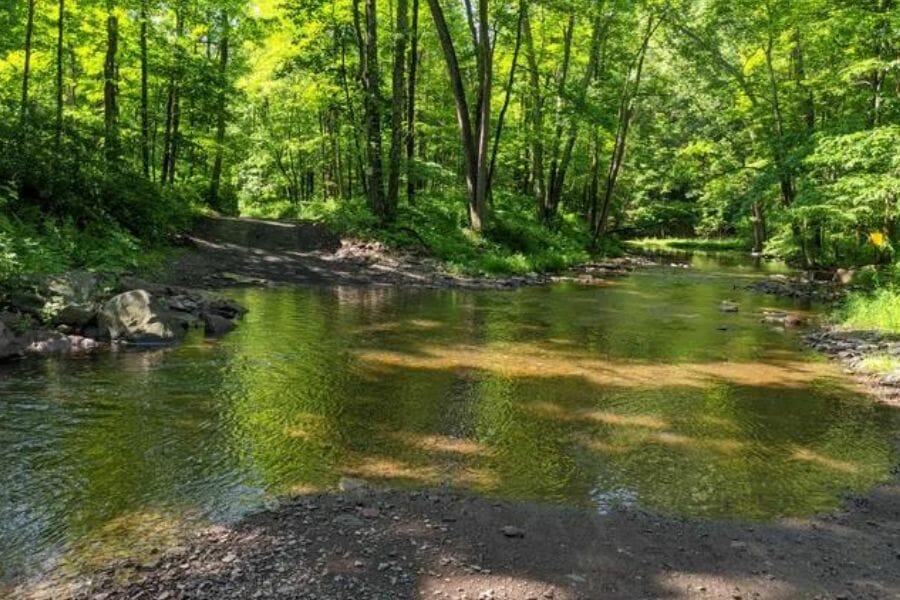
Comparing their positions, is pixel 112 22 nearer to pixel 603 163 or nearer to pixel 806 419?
pixel 806 419

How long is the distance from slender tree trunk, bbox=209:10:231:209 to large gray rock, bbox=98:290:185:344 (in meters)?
15.8

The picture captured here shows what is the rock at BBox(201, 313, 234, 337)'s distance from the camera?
1162 cm

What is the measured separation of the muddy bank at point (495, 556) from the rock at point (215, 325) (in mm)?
6893

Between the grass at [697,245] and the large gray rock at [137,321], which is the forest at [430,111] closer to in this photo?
the large gray rock at [137,321]

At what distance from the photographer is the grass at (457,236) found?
22.4 metres

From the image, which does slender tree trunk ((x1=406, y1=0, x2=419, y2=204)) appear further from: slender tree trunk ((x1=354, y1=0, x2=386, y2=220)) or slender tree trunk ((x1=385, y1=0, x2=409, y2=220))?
slender tree trunk ((x1=354, y1=0, x2=386, y2=220))

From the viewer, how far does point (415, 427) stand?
725 cm

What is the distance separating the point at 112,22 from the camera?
21.1 metres

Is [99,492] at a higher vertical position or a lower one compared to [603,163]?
lower

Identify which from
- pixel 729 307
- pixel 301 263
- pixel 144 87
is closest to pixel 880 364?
pixel 729 307

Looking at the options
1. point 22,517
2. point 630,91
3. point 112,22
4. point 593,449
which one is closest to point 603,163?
point 630,91

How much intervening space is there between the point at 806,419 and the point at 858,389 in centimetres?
191

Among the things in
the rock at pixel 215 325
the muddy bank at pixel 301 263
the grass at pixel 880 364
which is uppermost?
the muddy bank at pixel 301 263

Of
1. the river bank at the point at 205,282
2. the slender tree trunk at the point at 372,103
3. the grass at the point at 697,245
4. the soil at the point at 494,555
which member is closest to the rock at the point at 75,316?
the river bank at the point at 205,282
